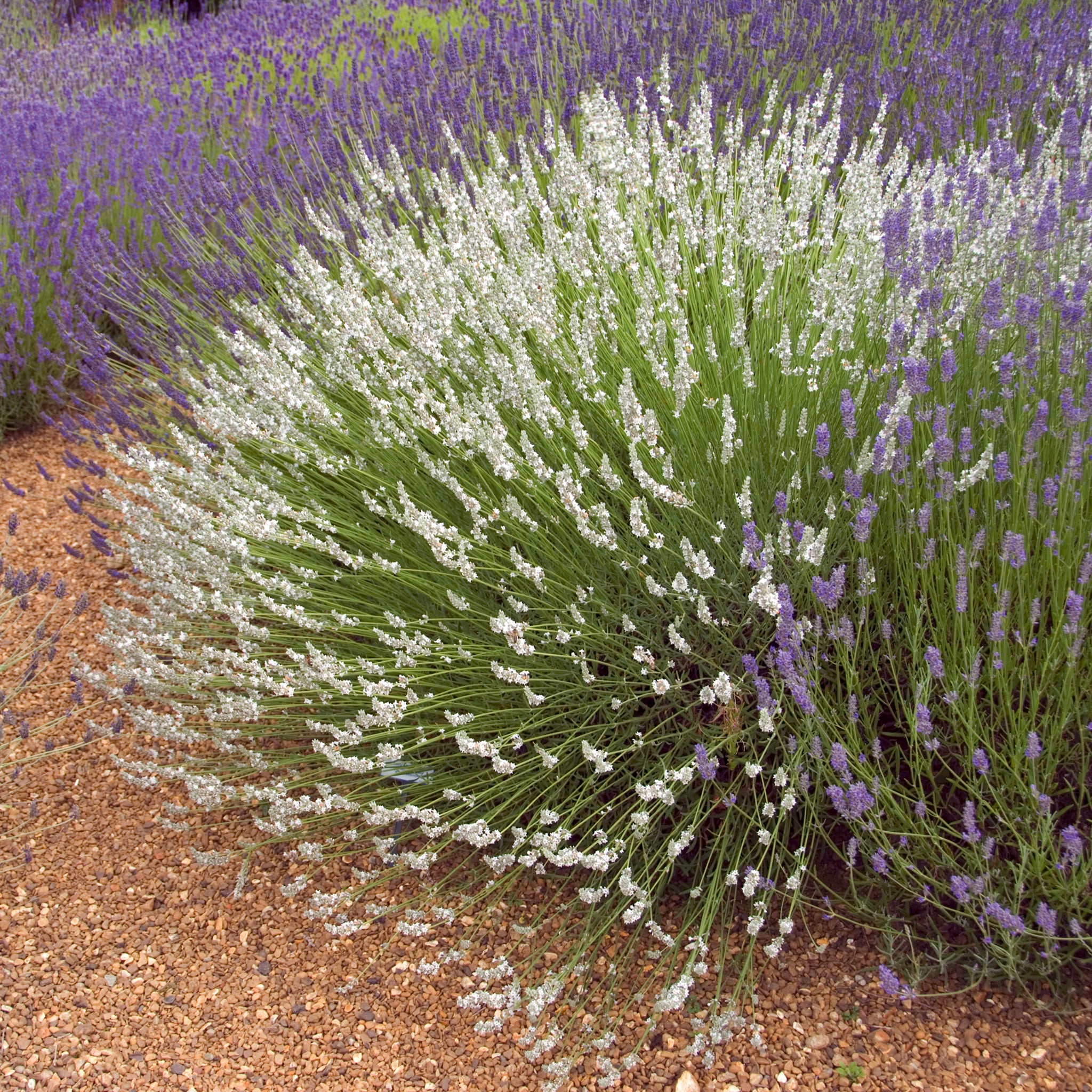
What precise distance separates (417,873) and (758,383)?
139cm

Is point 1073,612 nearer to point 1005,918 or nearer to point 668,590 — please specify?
point 1005,918

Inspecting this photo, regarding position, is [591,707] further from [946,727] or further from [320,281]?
[320,281]

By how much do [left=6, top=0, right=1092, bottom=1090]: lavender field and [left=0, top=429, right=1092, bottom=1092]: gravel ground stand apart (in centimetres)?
8

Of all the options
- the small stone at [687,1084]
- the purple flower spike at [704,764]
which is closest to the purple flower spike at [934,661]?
the purple flower spike at [704,764]

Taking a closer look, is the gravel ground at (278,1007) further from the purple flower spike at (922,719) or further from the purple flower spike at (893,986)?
the purple flower spike at (922,719)

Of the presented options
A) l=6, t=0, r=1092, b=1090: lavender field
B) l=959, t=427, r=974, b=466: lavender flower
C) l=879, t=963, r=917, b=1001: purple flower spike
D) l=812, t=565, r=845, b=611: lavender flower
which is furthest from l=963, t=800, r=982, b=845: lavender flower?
l=959, t=427, r=974, b=466: lavender flower

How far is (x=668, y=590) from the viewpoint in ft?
7.35

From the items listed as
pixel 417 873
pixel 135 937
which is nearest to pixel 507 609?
pixel 417 873

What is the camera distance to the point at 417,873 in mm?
2391

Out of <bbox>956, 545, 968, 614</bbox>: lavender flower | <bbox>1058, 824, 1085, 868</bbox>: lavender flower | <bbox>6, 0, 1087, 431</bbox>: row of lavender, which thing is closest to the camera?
<bbox>1058, 824, 1085, 868</bbox>: lavender flower

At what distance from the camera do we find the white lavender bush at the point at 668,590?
186cm

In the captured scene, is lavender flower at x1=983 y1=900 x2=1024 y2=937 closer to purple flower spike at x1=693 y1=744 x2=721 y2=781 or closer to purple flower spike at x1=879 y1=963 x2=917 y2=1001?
purple flower spike at x1=879 y1=963 x2=917 y2=1001

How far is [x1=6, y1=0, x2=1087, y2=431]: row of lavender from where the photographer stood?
4.38 metres

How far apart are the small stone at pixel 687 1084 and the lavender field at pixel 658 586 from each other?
0.21ft
